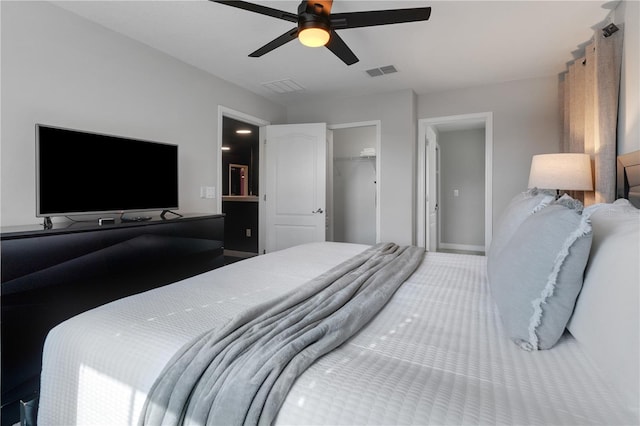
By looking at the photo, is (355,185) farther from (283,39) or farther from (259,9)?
(259,9)

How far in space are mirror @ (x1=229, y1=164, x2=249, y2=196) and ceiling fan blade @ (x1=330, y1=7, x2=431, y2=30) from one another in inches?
203

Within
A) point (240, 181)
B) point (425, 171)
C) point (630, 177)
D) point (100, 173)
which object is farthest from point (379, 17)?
point (240, 181)

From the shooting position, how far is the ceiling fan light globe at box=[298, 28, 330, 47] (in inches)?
75.3

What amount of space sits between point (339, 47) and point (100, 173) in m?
2.00

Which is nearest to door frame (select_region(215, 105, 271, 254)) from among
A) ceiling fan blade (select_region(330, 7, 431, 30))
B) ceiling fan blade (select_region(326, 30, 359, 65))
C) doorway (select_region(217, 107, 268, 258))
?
doorway (select_region(217, 107, 268, 258))

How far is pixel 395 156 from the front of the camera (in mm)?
4117

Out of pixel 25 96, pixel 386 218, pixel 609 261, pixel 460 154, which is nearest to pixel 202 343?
pixel 609 261

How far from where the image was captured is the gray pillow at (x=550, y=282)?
0.86 metres

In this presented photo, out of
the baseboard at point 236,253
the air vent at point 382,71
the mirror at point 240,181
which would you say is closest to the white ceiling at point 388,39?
the air vent at point 382,71

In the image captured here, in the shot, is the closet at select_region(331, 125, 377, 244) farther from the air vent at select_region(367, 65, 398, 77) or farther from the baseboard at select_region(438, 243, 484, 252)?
the air vent at select_region(367, 65, 398, 77)

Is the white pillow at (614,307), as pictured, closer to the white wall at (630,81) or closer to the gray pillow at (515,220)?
the gray pillow at (515,220)

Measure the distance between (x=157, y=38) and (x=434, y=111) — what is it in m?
3.30

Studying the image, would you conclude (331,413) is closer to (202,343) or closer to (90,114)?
(202,343)

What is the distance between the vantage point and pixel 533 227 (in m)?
1.04
